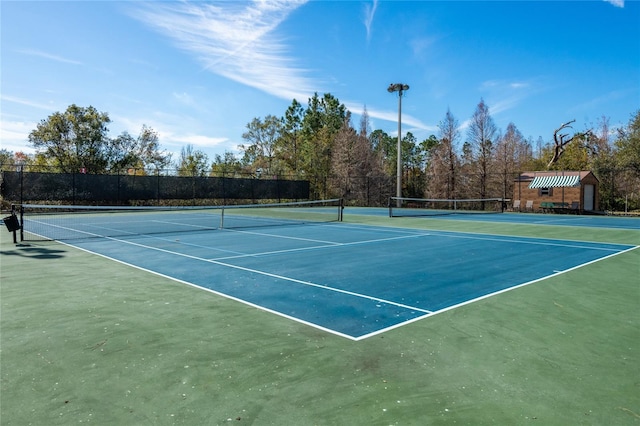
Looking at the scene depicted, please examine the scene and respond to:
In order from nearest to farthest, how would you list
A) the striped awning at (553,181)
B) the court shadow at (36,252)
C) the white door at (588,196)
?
1. the court shadow at (36,252)
2. the striped awning at (553,181)
3. the white door at (588,196)

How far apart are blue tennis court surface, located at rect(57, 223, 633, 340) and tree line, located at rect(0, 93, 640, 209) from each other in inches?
831

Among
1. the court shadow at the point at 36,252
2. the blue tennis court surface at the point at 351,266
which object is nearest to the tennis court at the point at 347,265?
the blue tennis court surface at the point at 351,266

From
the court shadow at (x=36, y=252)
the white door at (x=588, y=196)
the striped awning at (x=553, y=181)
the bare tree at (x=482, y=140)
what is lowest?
the court shadow at (x=36, y=252)

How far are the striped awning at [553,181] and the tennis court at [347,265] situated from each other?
1895cm

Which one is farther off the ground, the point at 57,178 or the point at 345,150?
the point at 345,150

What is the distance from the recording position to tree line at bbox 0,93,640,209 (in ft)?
102

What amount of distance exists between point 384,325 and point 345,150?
37.4m

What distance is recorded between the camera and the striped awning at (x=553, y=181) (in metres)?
28.8

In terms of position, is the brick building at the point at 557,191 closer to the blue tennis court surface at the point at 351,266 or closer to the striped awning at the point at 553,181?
the striped awning at the point at 553,181

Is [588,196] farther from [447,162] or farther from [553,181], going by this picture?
[447,162]

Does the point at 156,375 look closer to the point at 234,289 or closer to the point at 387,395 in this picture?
the point at 387,395

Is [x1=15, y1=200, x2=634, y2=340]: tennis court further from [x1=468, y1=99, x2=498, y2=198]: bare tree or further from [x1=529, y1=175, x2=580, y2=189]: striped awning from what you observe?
[x1=468, y1=99, x2=498, y2=198]: bare tree

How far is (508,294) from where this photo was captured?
20.1ft

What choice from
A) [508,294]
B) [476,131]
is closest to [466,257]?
[508,294]
